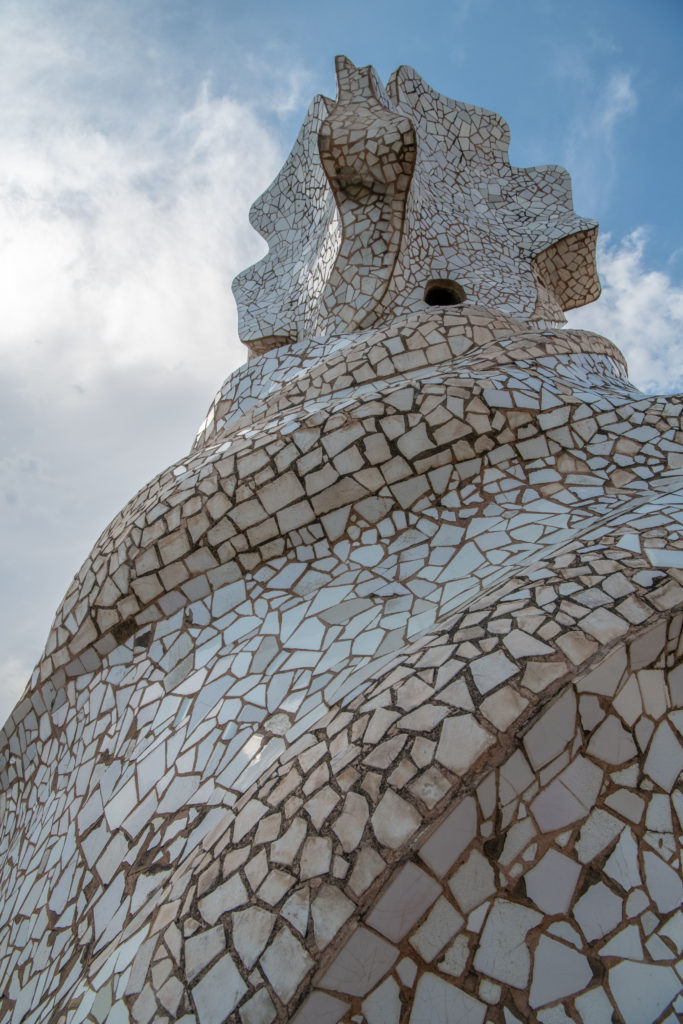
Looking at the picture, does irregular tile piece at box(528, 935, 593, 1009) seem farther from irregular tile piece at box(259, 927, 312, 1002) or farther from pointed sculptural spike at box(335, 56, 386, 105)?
pointed sculptural spike at box(335, 56, 386, 105)

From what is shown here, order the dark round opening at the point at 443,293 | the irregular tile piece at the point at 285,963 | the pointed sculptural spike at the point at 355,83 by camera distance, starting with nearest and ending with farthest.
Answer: the irregular tile piece at the point at 285,963, the pointed sculptural spike at the point at 355,83, the dark round opening at the point at 443,293

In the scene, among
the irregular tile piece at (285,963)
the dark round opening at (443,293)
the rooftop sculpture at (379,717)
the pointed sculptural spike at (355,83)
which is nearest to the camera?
the irregular tile piece at (285,963)

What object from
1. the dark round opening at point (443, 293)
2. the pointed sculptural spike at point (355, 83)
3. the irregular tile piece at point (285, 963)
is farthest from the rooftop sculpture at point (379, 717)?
the pointed sculptural spike at point (355, 83)

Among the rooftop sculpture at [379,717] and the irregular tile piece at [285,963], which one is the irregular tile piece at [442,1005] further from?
the irregular tile piece at [285,963]

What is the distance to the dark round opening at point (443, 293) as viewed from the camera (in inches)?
282

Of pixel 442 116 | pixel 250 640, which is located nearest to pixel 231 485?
pixel 250 640

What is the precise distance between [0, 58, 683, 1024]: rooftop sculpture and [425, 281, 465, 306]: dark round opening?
2.37 m

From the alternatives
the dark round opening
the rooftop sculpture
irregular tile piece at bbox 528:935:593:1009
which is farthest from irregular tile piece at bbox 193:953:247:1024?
the dark round opening

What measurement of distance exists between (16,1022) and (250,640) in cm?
153

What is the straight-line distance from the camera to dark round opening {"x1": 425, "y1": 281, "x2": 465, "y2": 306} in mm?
7160

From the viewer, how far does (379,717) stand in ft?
6.19

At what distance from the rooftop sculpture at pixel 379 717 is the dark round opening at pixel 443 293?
2.37 m

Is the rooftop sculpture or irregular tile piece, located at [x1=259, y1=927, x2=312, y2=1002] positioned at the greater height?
the rooftop sculpture

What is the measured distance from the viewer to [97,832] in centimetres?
278
